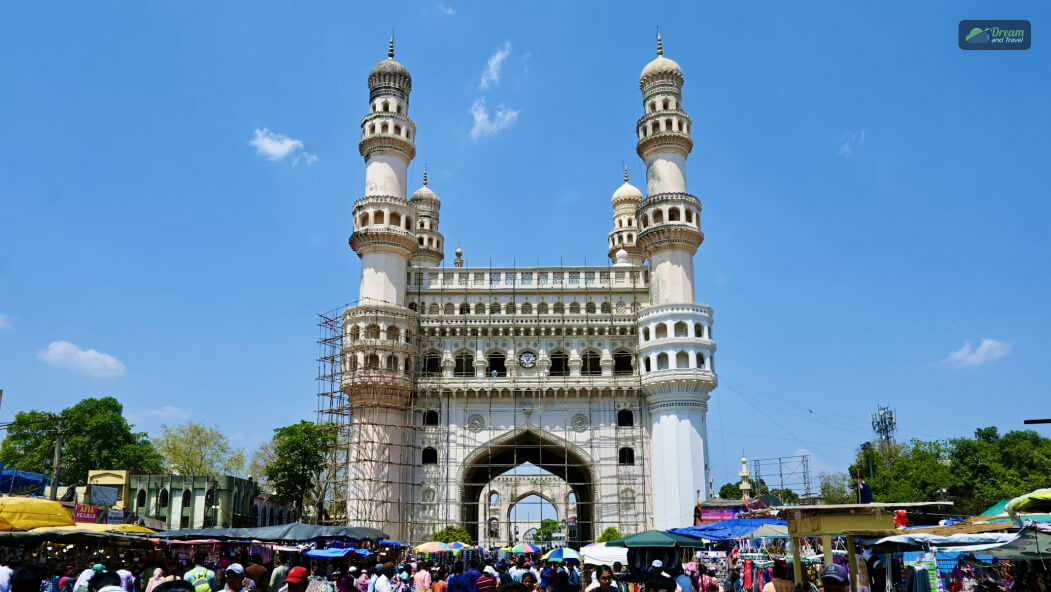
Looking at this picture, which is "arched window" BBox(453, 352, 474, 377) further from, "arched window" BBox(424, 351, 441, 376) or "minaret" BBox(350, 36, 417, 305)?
"minaret" BBox(350, 36, 417, 305)

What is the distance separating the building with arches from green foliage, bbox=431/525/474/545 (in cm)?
166

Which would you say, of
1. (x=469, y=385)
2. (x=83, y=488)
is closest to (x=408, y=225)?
(x=469, y=385)

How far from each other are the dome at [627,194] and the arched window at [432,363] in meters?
23.5

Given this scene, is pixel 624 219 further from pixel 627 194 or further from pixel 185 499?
pixel 185 499

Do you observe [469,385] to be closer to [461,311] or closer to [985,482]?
[461,311]

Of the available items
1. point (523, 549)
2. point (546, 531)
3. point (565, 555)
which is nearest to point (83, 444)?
point (523, 549)

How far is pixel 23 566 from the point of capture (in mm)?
9188

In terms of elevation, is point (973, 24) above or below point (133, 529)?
above

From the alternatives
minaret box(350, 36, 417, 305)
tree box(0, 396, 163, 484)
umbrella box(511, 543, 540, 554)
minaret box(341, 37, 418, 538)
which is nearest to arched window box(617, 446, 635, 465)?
minaret box(341, 37, 418, 538)

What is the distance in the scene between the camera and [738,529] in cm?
2189

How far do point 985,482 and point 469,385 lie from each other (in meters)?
33.0

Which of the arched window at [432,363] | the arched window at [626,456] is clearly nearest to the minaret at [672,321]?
the arched window at [626,456]

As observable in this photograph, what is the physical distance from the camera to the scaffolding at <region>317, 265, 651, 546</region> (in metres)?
48.5

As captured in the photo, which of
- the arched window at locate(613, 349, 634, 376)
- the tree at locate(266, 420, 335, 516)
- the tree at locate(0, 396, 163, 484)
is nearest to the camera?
the arched window at locate(613, 349, 634, 376)
